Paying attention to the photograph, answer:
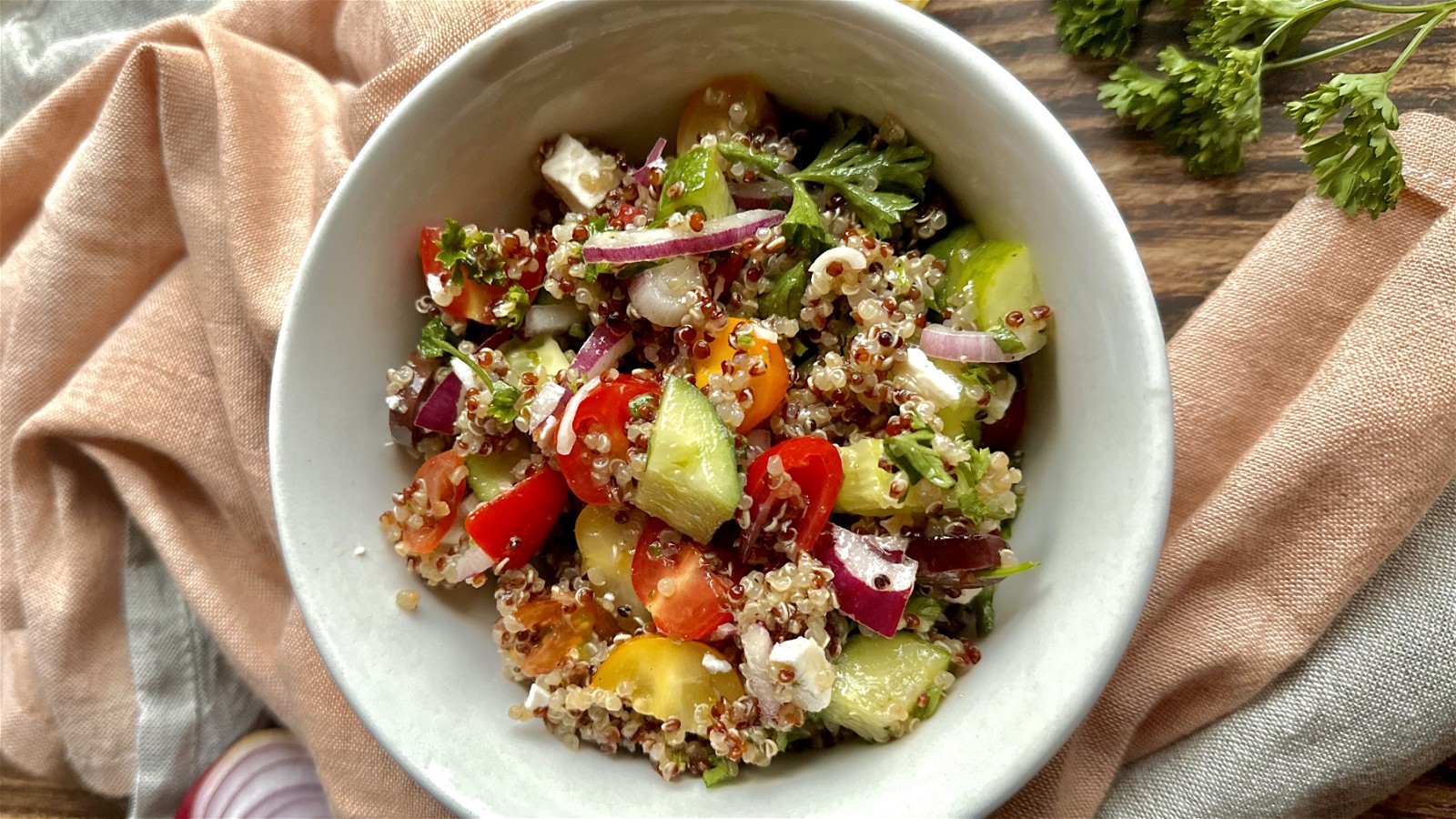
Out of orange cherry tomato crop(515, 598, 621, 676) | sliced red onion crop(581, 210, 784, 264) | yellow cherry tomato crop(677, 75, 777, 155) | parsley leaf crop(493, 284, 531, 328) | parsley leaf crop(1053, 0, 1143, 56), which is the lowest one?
orange cherry tomato crop(515, 598, 621, 676)

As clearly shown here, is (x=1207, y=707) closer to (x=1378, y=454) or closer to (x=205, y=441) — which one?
(x=1378, y=454)

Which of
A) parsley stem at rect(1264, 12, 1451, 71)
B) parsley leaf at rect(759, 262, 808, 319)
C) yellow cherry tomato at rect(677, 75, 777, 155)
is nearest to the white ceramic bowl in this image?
yellow cherry tomato at rect(677, 75, 777, 155)

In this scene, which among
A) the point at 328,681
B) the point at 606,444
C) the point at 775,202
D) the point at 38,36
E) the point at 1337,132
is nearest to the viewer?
the point at 606,444

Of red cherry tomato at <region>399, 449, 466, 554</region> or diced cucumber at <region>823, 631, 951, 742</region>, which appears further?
red cherry tomato at <region>399, 449, 466, 554</region>

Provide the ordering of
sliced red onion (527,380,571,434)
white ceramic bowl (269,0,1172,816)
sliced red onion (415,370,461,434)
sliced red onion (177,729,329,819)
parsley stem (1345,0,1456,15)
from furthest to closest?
1. sliced red onion (177,729,329,819)
2. parsley stem (1345,0,1456,15)
3. sliced red onion (415,370,461,434)
4. sliced red onion (527,380,571,434)
5. white ceramic bowl (269,0,1172,816)

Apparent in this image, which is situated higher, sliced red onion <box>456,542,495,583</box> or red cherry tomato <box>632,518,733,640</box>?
red cherry tomato <box>632,518,733,640</box>

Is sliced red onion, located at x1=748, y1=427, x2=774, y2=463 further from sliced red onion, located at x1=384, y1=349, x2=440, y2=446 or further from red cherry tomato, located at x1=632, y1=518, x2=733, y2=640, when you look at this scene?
sliced red onion, located at x1=384, y1=349, x2=440, y2=446

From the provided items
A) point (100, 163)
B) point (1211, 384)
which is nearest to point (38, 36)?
point (100, 163)
